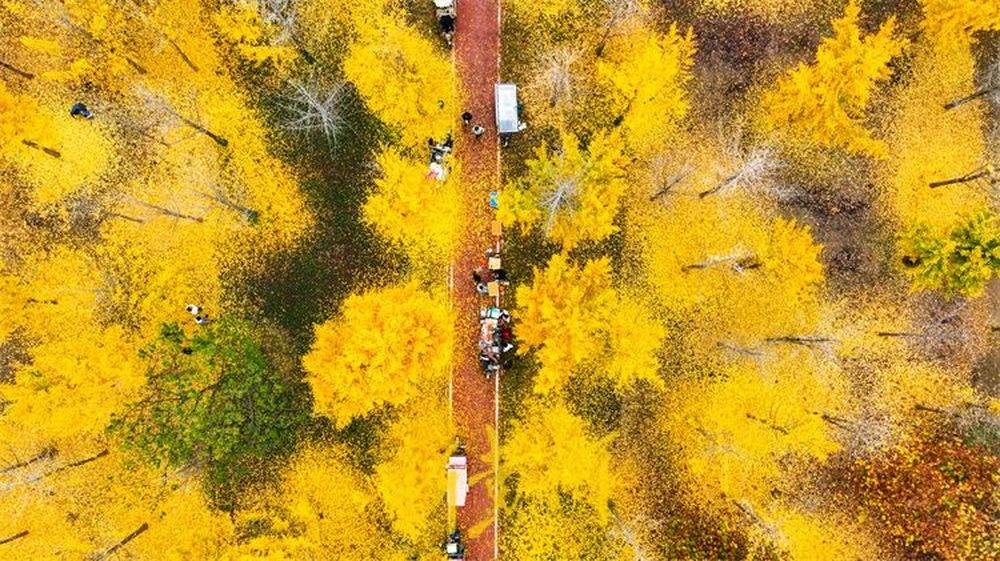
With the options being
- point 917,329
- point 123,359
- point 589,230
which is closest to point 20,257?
point 123,359

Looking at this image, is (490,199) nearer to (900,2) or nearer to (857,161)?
(857,161)

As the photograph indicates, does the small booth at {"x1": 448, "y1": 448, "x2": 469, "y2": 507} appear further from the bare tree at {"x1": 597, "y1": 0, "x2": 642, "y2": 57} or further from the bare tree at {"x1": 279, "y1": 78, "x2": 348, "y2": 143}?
the bare tree at {"x1": 597, "y1": 0, "x2": 642, "y2": 57}

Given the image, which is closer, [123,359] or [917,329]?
[123,359]

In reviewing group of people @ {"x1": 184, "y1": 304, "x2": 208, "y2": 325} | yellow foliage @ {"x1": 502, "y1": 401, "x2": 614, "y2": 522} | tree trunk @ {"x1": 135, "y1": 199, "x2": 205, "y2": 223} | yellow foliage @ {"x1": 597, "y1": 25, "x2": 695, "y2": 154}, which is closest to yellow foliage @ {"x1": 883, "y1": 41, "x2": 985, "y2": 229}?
yellow foliage @ {"x1": 597, "y1": 25, "x2": 695, "y2": 154}

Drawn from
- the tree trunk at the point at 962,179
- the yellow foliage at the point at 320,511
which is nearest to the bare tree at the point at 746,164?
the tree trunk at the point at 962,179

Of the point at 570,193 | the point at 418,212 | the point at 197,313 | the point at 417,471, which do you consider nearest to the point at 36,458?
the point at 197,313

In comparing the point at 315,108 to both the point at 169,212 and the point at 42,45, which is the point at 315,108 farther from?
the point at 42,45

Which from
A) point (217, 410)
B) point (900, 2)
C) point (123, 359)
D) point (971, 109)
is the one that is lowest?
point (217, 410)
